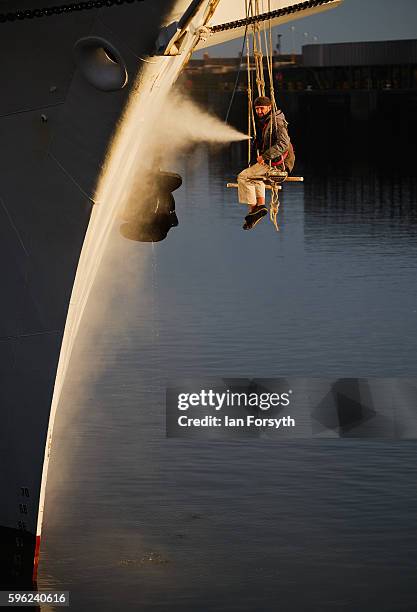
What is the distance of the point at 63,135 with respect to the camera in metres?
14.7

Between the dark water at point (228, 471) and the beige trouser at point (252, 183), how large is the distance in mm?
3920

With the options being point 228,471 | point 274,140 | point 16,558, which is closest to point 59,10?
point 274,140

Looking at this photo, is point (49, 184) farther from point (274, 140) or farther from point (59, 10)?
point (274, 140)

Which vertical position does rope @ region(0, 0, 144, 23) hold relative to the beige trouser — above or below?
above

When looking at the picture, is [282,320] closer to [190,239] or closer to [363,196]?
[190,239]

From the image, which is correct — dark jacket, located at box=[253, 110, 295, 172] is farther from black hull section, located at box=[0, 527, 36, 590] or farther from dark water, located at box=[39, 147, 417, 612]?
dark water, located at box=[39, 147, 417, 612]

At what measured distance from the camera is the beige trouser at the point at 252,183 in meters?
15.5

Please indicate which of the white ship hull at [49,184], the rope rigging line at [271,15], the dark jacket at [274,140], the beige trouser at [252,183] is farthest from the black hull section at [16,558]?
the rope rigging line at [271,15]

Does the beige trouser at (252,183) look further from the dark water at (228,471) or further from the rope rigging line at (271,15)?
the dark water at (228,471)

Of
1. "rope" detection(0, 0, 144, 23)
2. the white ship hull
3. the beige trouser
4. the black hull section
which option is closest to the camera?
"rope" detection(0, 0, 144, 23)

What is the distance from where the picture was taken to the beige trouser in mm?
15492

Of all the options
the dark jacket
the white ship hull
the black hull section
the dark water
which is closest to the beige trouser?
the dark jacket

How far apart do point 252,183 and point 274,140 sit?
22.3 inches

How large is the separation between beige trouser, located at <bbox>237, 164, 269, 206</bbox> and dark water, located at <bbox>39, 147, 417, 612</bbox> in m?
3.92
